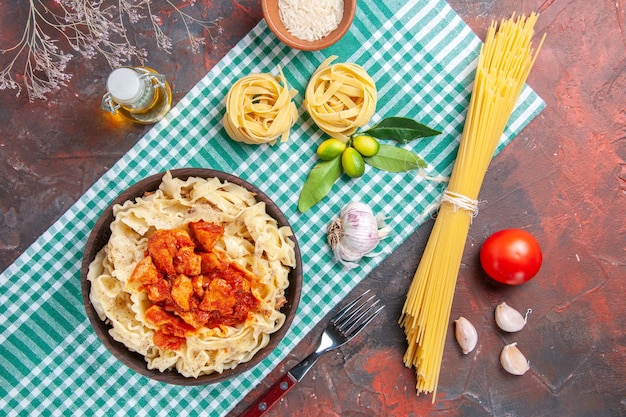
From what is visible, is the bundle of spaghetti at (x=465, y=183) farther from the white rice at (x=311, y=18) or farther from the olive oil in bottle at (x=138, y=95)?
the olive oil in bottle at (x=138, y=95)

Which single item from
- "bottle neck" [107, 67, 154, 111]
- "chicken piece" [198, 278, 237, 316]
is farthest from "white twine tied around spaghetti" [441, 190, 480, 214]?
"bottle neck" [107, 67, 154, 111]

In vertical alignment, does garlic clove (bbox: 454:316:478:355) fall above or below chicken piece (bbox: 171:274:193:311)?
below

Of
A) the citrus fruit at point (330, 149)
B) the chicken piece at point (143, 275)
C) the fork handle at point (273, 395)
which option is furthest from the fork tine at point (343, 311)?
the chicken piece at point (143, 275)

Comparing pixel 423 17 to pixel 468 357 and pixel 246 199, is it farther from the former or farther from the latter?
pixel 468 357

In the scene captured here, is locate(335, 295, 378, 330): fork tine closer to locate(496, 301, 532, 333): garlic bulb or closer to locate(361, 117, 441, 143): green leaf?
locate(496, 301, 532, 333): garlic bulb

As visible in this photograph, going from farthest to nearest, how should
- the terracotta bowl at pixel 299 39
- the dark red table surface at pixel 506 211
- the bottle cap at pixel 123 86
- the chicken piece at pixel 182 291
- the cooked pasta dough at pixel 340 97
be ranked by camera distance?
1. the dark red table surface at pixel 506 211
2. the cooked pasta dough at pixel 340 97
3. the terracotta bowl at pixel 299 39
4. the bottle cap at pixel 123 86
5. the chicken piece at pixel 182 291
